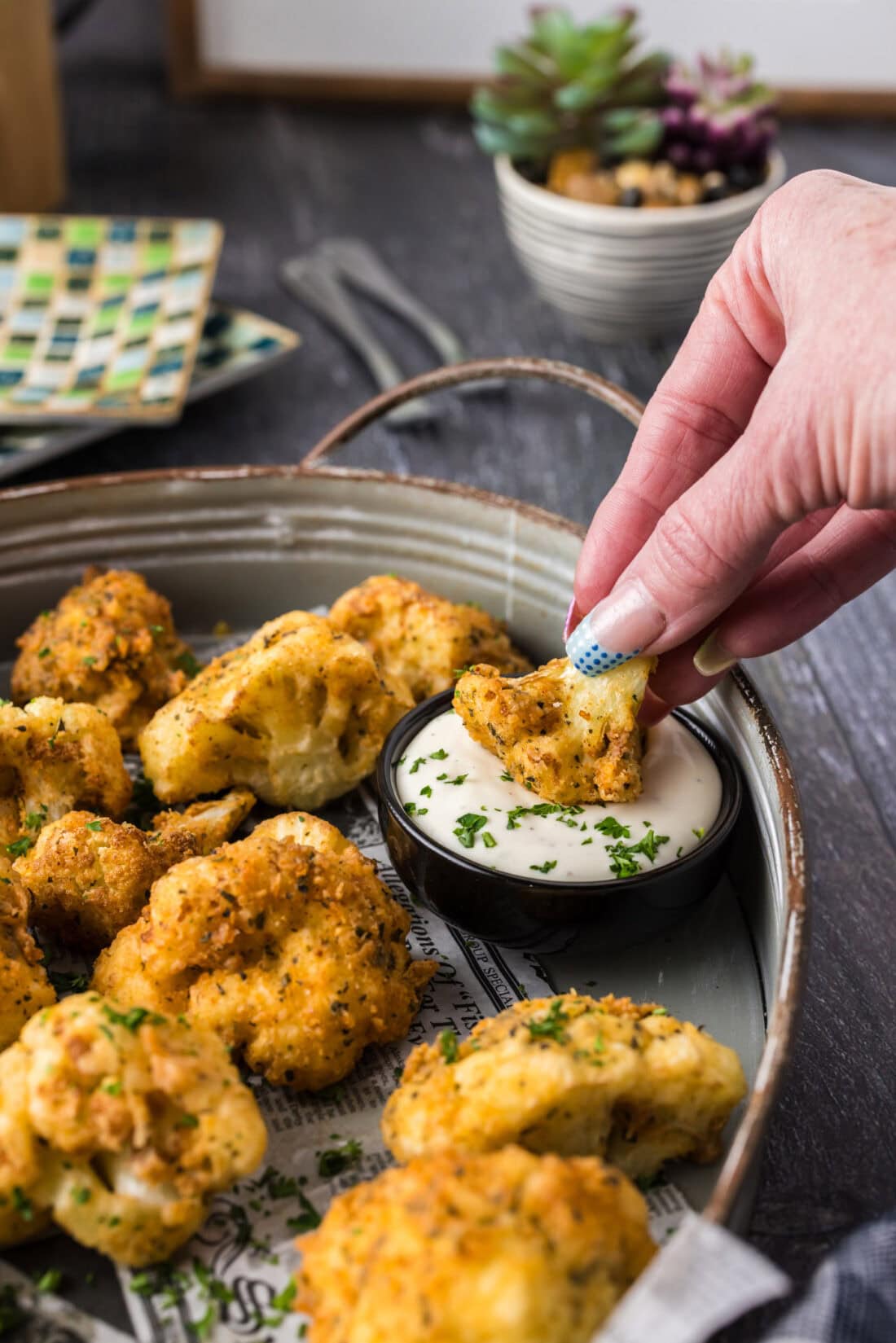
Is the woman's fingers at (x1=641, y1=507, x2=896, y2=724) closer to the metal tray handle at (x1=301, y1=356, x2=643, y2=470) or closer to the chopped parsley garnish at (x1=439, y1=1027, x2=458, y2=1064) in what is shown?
the metal tray handle at (x1=301, y1=356, x2=643, y2=470)

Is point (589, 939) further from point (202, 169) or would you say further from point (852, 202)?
point (202, 169)

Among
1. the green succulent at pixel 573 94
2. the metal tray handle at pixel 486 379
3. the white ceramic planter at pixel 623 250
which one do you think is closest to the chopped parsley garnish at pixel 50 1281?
the metal tray handle at pixel 486 379

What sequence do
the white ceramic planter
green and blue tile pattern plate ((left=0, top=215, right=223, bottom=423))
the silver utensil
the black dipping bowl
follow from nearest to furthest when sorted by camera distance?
the black dipping bowl < green and blue tile pattern plate ((left=0, top=215, right=223, bottom=423)) < the white ceramic planter < the silver utensil

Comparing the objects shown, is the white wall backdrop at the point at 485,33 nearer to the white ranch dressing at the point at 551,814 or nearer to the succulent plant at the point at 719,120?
the succulent plant at the point at 719,120

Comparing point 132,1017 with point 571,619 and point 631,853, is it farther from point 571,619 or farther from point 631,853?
point 571,619

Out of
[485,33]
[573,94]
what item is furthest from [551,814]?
[485,33]

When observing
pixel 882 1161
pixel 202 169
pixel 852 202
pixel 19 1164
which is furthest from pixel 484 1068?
pixel 202 169

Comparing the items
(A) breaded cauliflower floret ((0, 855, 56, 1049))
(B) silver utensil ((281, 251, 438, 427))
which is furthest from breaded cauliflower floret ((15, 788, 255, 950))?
(B) silver utensil ((281, 251, 438, 427))
